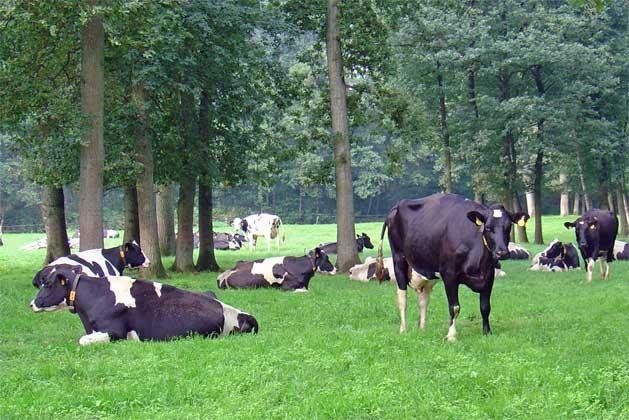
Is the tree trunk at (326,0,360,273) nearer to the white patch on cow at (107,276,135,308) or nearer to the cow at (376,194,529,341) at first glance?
the cow at (376,194,529,341)

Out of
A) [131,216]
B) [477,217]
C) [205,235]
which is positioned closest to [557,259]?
[205,235]

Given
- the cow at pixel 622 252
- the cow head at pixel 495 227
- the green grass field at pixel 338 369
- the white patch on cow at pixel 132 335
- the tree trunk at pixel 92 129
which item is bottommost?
the cow at pixel 622 252

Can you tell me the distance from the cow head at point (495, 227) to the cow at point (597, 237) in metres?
10.3

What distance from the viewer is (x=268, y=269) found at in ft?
62.8

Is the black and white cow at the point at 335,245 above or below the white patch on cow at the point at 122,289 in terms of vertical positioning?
below

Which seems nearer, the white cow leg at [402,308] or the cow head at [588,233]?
the white cow leg at [402,308]

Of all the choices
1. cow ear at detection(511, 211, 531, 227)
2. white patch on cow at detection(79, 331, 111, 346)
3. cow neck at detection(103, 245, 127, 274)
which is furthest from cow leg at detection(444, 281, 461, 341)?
cow neck at detection(103, 245, 127, 274)

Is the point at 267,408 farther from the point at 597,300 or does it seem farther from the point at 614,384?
the point at 597,300

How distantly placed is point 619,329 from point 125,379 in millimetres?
6461

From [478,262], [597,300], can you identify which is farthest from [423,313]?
[597,300]

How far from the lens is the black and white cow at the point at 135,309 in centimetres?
1088

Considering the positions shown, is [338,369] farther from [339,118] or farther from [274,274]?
[339,118]

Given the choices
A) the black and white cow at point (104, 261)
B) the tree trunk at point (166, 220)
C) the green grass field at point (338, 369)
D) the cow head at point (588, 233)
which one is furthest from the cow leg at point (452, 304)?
the tree trunk at point (166, 220)

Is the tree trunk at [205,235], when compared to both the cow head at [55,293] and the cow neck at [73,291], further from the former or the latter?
the cow neck at [73,291]
